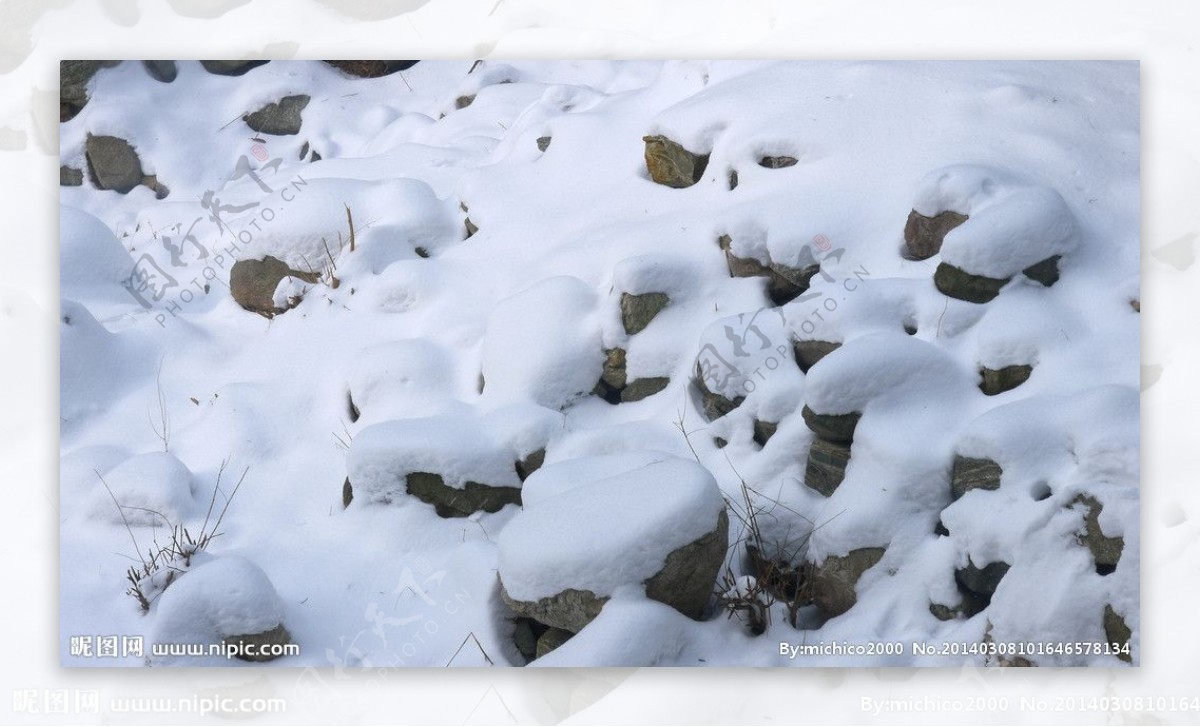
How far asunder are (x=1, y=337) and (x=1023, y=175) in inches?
93.0

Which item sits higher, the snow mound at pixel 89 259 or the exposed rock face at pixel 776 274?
the exposed rock face at pixel 776 274

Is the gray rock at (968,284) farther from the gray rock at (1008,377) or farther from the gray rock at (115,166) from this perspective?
the gray rock at (115,166)

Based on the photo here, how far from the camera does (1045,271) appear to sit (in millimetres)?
2488

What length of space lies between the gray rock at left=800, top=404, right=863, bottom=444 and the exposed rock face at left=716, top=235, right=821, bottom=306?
33cm

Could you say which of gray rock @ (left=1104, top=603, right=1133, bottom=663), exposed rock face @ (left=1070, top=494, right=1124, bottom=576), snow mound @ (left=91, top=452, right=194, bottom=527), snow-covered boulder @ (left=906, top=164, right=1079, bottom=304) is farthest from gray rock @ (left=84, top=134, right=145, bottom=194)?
gray rock @ (left=1104, top=603, right=1133, bottom=663)

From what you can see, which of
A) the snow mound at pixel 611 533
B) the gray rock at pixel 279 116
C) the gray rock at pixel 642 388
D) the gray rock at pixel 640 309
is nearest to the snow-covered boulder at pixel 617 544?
the snow mound at pixel 611 533

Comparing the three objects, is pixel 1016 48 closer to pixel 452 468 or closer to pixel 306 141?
pixel 452 468

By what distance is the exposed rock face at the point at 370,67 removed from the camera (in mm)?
2850

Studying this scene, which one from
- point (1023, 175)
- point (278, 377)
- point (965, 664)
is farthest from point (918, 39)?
point (278, 377)

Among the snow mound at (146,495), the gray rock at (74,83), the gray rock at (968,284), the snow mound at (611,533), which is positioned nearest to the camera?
the snow mound at (611,533)

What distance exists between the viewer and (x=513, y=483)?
256 centimetres

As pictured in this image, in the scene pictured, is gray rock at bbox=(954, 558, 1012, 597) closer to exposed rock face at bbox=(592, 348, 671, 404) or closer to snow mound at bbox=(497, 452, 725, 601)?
snow mound at bbox=(497, 452, 725, 601)

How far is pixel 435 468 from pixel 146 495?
67 cm

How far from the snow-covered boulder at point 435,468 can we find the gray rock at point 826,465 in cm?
65
